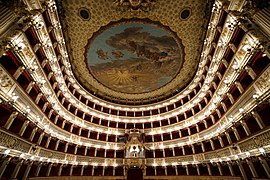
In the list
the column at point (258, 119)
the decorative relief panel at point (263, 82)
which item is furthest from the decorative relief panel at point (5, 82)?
the column at point (258, 119)

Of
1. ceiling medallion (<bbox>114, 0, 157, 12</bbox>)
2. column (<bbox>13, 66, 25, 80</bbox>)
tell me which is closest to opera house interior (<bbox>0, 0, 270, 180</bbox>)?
column (<bbox>13, 66, 25, 80</bbox>)

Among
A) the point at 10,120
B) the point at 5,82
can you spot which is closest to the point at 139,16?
the point at 5,82

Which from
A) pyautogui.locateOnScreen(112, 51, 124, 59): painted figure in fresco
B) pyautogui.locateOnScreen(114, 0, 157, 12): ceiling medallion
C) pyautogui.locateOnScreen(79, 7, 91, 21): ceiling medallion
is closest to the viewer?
pyautogui.locateOnScreen(114, 0, 157, 12): ceiling medallion

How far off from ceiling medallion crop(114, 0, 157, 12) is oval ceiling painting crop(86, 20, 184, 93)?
145cm

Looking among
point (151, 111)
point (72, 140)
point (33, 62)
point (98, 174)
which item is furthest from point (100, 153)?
point (33, 62)

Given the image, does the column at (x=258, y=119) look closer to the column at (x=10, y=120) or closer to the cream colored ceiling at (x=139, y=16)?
the cream colored ceiling at (x=139, y=16)

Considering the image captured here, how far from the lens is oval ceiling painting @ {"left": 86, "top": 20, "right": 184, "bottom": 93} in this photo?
17.6 meters

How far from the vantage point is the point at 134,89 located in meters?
28.1

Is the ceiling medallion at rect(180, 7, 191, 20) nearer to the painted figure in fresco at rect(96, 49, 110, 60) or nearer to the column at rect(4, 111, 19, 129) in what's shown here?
the painted figure in fresco at rect(96, 49, 110, 60)

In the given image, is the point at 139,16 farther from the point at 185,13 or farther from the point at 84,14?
the point at 84,14

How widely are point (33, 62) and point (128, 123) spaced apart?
20.9 m

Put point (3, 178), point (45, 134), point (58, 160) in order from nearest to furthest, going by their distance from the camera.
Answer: point (3, 178)
point (45, 134)
point (58, 160)

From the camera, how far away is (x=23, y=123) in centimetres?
1169

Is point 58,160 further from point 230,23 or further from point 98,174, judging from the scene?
point 230,23
